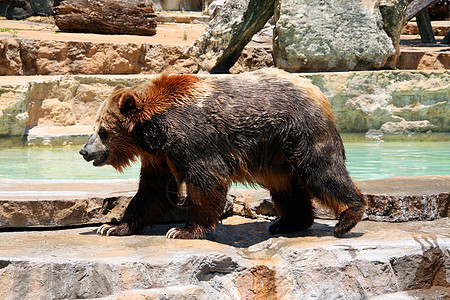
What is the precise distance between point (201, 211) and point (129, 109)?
33.5 inches

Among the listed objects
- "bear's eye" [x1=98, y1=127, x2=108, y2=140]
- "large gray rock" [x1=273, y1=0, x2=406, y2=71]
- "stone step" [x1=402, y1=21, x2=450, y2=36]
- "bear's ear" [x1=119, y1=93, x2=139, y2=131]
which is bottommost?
"stone step" [x1=402, y1=21, x2=450, y2=36]

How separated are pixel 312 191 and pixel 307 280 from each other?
654 millimetres

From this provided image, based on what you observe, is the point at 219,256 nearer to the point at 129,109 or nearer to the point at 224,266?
the point at 224,266

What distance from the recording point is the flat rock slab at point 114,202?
162 inches

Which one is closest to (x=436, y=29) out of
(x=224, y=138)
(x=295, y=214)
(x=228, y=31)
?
(x=228, y=31)

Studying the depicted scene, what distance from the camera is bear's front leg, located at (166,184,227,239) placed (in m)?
3.82

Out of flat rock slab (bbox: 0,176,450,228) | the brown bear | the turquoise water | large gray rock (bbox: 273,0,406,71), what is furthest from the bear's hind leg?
large gray rock (bbox: 273,0,406,71)

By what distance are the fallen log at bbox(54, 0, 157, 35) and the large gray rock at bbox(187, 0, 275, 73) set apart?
342cm

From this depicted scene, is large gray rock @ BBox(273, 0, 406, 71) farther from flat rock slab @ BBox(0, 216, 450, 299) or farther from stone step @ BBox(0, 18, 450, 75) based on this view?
flat rock slab @ BBox(0, 216, 450, 299)

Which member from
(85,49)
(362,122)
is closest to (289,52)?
(362,122)

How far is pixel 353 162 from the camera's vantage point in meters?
8.51

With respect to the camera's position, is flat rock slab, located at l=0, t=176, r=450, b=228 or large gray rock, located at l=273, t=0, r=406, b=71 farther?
large gray rock, located at l=273, t=0, r=406, b=71

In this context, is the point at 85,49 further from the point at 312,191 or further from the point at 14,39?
the point at 312,191

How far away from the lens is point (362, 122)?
10797mm
